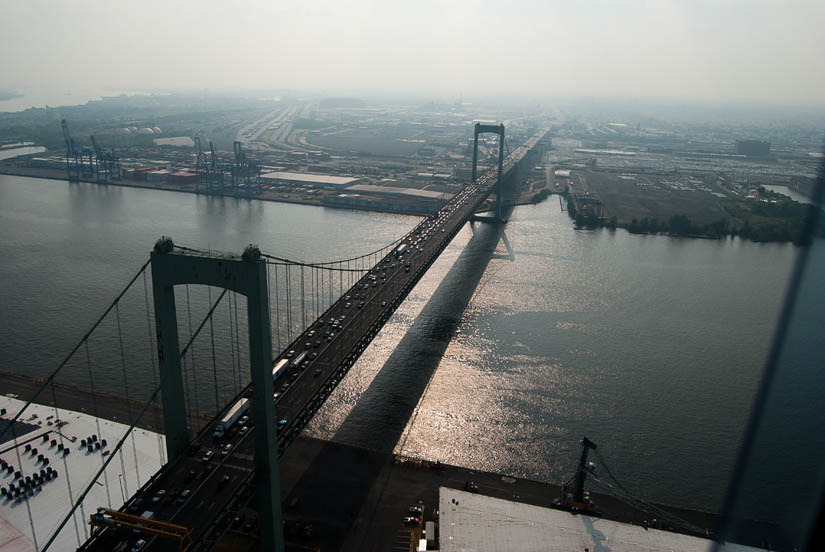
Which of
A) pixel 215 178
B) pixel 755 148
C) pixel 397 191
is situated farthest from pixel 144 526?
pixel 755 148

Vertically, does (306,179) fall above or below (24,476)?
above

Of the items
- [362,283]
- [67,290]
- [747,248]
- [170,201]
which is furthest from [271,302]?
[747,248]

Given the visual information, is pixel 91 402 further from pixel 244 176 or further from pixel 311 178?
pixel 311 178

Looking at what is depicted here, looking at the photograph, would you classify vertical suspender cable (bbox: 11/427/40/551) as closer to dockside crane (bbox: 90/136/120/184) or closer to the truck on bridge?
the truck on bridge

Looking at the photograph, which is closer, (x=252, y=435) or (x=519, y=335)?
(x=252, y=435)

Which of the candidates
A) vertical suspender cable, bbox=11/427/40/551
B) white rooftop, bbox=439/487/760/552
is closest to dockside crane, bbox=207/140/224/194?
vertical suspender cable, bbox=11/427/40/551

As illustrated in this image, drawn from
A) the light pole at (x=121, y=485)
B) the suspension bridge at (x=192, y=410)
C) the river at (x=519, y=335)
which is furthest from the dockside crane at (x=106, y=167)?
the light pole at (x=121, y=485)
